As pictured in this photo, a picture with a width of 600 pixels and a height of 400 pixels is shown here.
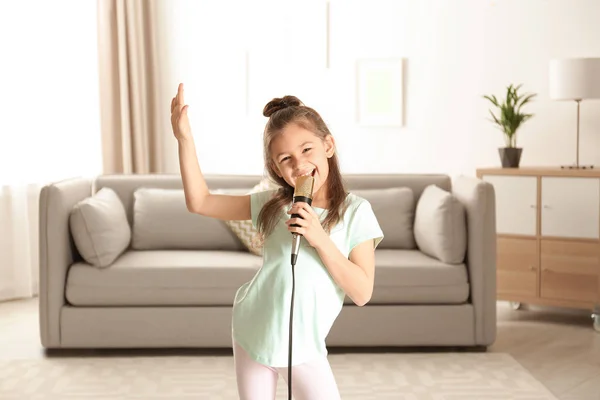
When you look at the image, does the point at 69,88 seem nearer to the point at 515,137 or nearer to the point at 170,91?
the point at 170,91

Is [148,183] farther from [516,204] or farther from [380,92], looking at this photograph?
[516,204]

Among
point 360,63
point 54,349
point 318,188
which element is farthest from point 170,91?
point 318,188

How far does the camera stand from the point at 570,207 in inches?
167

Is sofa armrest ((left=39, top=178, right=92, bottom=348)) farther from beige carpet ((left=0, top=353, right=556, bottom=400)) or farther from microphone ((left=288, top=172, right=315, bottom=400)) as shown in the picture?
Result: microphone ((left=288, top=172, right=315, bottom=400))

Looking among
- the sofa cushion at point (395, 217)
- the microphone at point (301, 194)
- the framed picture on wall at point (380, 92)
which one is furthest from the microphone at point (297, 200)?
the framed picture on wall at point (380, 92)

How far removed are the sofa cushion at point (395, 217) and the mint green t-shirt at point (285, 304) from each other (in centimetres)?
255

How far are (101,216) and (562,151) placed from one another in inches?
107

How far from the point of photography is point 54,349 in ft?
12.3

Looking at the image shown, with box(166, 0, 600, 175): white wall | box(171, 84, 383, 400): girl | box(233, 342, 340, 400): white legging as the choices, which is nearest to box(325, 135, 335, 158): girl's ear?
box(171, 84, 383, 400): girl

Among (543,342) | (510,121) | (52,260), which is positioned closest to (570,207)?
(510,121)

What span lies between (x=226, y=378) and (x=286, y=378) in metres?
1.96

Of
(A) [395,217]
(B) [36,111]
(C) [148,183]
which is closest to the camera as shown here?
(A) [395,217]

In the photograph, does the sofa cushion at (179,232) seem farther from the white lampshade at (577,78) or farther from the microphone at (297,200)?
the microphone at (297,200)

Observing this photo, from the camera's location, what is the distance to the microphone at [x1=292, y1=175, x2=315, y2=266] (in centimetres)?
130
